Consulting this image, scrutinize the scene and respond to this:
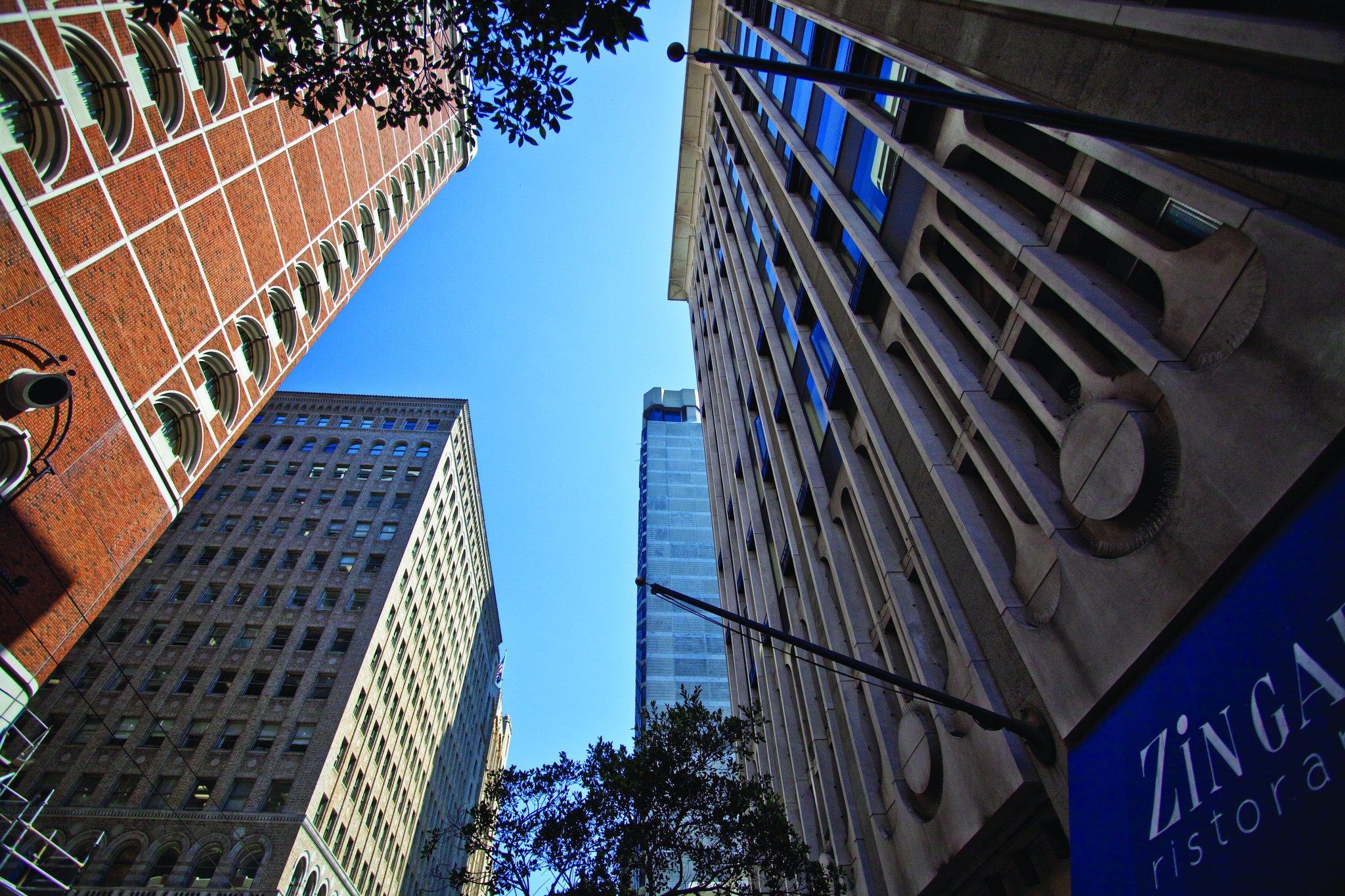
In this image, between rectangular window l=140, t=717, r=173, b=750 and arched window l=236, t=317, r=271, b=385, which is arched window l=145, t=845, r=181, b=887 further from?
arched window l=236, t=317, r=271, b=385

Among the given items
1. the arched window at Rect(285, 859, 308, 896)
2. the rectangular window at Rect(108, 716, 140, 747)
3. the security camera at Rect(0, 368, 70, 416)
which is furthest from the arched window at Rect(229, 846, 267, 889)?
the security camera at Rect(0, 368, 70, 416)

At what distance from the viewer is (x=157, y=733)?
1531 inches

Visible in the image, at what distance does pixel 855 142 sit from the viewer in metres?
18.4

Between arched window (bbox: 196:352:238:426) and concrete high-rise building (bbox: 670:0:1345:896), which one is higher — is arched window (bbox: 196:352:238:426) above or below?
above

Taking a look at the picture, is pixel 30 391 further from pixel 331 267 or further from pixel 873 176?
pixel 873 176

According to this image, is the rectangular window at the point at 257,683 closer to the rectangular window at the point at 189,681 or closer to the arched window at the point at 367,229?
Result: the rectangular window at the point at 189,681

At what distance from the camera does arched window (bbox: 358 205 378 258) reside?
27.4 meters

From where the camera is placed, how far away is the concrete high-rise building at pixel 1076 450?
6059 mm

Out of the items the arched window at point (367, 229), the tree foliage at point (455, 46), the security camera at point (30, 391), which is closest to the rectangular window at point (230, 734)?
the arched window at point (367, 229)

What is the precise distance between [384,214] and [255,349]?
10477 millimetres

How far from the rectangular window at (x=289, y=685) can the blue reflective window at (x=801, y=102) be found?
40.5 meters

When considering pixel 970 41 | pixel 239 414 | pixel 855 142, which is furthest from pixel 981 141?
pixel 239 414

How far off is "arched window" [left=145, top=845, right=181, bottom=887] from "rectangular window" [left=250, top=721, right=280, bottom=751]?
5552mm

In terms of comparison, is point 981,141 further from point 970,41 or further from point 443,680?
point 443,680
